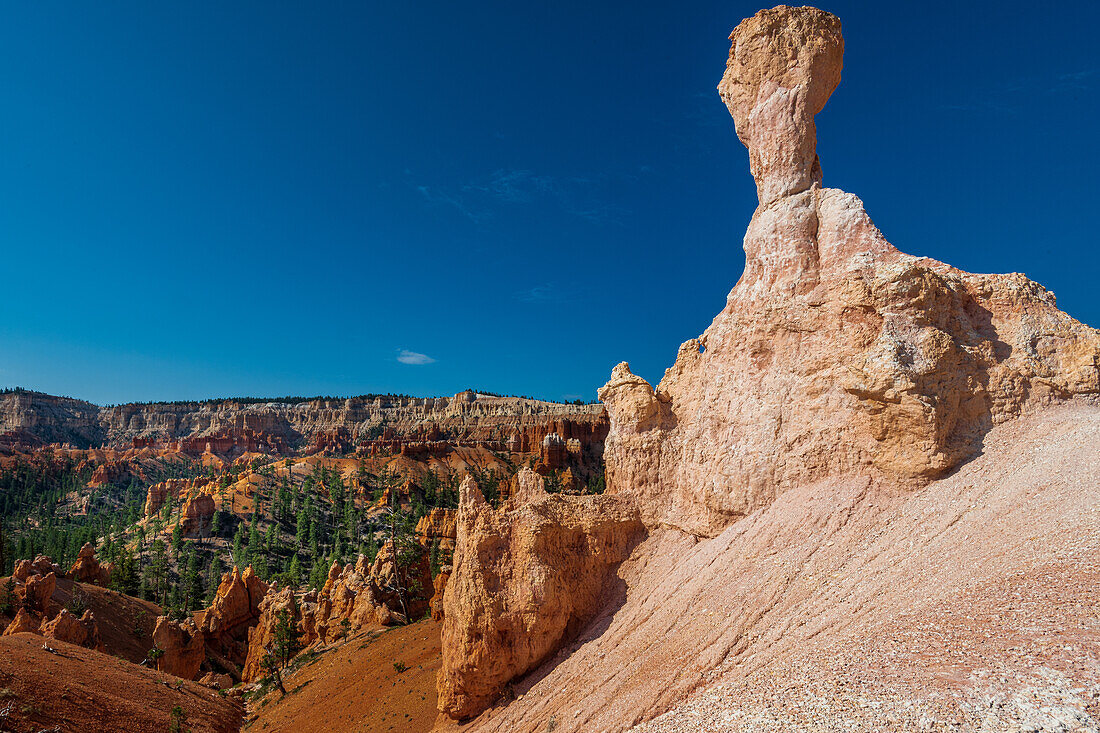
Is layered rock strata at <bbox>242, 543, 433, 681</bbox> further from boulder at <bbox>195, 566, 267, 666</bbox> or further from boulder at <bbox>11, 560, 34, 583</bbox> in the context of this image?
boulder at <bbox>11, 560, 34, 583</bbox>

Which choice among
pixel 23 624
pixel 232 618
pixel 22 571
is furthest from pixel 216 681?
pixel 22 571

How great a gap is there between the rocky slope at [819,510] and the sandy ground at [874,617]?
0.04 meters

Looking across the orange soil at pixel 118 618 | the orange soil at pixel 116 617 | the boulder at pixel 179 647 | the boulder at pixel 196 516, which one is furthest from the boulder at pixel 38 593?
the boulder at pixel 196 516

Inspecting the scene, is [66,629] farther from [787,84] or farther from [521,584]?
[787,84]

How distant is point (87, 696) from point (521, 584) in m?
18.1

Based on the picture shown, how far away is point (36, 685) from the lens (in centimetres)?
1947

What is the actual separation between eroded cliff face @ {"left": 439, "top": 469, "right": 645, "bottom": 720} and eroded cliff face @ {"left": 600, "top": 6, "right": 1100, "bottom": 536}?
160cm

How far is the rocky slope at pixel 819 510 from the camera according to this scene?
812 cm

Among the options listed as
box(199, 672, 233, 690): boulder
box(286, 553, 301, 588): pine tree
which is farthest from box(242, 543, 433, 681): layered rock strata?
box(286, 553, 301, 588): pine tree

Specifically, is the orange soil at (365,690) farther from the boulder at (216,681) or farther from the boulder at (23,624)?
the boulder at (23,624)

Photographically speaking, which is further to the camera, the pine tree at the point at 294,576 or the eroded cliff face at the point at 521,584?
the pine tree at the point at 294,576

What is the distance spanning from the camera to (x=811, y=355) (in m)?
14.2

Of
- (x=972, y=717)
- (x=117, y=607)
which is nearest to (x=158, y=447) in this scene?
(x=117, y=607)

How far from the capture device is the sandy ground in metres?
7.33
